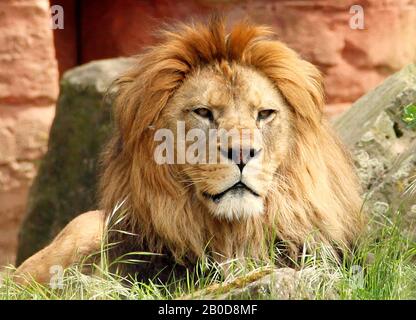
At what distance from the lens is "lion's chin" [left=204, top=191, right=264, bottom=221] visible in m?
5.25

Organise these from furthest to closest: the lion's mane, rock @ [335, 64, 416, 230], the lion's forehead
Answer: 1. rock @ [335, 64, 416, 230]
2. the lion's mane
3. the lion's forehead

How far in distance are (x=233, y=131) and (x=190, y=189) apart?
0.41 m

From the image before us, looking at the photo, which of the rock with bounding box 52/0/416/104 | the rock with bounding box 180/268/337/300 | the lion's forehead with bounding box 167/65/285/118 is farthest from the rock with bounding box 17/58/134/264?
the rock with bounding box 180/268/337/300

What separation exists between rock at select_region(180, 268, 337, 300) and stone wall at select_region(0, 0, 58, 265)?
5028 mm

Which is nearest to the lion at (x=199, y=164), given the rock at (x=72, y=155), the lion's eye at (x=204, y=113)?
the lion's eye at (x=204, y=113)

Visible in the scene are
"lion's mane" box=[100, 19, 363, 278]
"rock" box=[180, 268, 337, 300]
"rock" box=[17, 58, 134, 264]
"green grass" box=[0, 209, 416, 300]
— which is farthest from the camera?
"rock" box=[17, 58, 134, 264]

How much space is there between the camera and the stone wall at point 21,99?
9625 mm

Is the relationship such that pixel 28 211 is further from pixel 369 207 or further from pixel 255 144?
pixel 255 144

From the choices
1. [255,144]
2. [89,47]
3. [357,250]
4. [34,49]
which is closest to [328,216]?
[357,250]

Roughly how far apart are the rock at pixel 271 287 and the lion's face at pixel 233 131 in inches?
17.2

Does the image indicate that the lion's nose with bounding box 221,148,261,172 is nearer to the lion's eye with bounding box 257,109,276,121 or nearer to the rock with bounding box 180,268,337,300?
the lion's eye with bounding box 257,109,276,121

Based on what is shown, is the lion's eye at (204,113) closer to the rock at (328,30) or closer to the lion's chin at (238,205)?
the lion's chin at (238,205)

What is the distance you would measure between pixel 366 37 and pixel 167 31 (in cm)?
468
